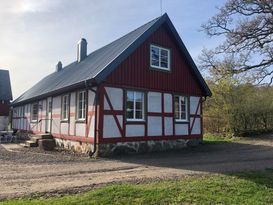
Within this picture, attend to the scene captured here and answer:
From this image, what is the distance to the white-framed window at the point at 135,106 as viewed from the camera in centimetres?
1572

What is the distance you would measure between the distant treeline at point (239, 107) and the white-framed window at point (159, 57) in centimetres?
821

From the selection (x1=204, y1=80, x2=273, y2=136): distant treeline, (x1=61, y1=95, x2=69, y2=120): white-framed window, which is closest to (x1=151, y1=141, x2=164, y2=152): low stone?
(x1=61, y1=95, x2=69, y2=120): white-framed window

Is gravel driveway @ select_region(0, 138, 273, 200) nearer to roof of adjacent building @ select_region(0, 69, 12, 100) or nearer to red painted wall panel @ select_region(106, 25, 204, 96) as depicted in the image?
red painted wall panel @ select_region(106, 25, 204, 96)

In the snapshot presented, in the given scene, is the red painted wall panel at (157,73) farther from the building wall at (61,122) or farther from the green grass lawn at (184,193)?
the green grass lawn at (184,193)

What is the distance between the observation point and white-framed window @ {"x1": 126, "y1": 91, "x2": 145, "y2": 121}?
1572 centimetres

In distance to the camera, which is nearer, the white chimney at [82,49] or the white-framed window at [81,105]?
the white-framed window at [81,105]

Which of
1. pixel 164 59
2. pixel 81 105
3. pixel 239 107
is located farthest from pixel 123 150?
pixel 239 107

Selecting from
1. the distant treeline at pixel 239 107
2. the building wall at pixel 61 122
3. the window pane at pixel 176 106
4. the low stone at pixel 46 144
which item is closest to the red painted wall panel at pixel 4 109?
the building wall at pixel 61 122

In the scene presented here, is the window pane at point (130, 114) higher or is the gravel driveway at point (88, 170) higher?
the window pane at point (130, 114)

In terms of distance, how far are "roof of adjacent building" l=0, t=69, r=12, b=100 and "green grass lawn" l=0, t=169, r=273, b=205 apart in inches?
1144

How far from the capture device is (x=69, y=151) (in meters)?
16.4

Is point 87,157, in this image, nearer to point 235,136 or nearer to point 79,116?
point 79,116

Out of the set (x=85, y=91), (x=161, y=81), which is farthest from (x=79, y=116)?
(x=161, y=81)

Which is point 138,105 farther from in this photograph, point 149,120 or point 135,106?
point 149,120
